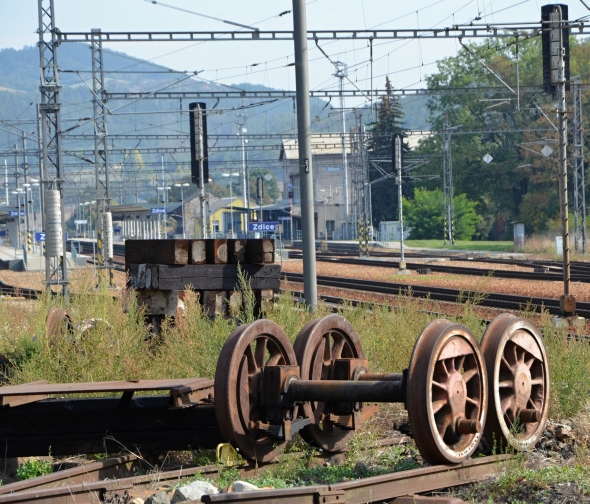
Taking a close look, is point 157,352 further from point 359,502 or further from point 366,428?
point 359,502

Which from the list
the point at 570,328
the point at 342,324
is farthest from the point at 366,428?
the point at 570,328

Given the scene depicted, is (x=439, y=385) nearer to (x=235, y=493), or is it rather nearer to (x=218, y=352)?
(x=235, y=493)

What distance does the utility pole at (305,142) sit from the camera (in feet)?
39.1

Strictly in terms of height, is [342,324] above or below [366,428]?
above

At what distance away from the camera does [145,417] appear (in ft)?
21.1

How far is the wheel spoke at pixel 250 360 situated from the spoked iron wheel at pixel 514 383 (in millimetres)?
1536

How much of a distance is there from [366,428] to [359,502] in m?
2.34

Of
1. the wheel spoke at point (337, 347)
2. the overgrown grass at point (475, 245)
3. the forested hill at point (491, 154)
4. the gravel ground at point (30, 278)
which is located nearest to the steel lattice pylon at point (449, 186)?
the overgrown grass at point (475, 245)

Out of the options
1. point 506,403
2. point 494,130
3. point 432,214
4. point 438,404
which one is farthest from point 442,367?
point 494,130

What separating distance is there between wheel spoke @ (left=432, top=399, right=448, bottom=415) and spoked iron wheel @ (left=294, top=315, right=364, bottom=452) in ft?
3.30

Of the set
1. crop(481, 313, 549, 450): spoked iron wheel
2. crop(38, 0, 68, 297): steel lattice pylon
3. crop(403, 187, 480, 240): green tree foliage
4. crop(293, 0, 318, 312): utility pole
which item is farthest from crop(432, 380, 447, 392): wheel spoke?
crop(403, 187, 480, 240): green tree foliage

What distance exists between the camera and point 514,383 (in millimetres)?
6082

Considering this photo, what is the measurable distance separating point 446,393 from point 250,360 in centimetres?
130

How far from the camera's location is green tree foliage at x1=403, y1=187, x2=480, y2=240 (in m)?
65.9
